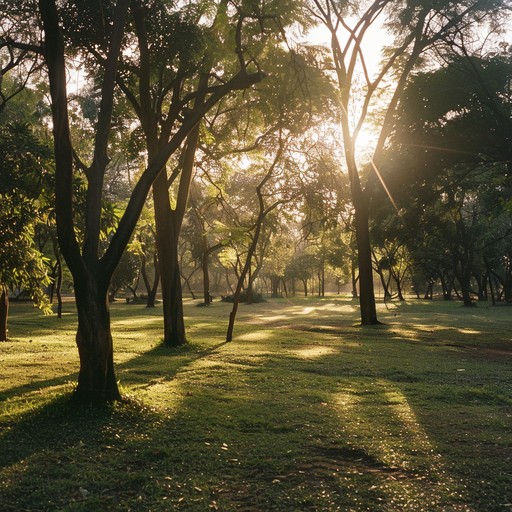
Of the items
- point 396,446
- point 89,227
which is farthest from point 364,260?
point 396,446

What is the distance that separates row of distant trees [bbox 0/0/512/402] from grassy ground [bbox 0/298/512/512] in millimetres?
1294

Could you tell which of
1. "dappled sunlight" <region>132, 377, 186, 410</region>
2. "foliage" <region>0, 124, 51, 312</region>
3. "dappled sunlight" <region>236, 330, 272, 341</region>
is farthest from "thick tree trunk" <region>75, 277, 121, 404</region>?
"dappled sunlight" <region>236, 330, 272, 341</region>

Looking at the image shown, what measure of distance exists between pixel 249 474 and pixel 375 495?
130cm

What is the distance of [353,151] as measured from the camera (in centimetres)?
2491

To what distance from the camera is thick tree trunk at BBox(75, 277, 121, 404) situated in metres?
7.53

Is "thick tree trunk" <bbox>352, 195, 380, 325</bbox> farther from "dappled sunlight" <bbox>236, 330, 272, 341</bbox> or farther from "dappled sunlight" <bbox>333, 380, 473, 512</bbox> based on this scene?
"dappled sunlight" <bbox>333, 380, 473, 512</bbox>

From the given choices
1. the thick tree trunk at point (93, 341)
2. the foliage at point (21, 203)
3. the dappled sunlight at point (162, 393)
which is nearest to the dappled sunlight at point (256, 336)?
the foliage at point (21, 203)

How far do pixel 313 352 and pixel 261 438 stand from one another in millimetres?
8922

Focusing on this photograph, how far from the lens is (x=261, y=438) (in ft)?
21.9

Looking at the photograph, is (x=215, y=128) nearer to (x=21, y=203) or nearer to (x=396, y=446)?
(x=21, y=203)

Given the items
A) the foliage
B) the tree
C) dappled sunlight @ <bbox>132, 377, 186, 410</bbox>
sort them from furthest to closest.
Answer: the foliage, dappled sunlight @ <bbox>132, 377, 186, 410</bbox>, the tree

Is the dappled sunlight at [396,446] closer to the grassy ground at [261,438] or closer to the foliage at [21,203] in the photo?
the grassy ground at [261,438]

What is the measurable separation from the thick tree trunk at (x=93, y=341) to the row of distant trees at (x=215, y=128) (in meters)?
0.02

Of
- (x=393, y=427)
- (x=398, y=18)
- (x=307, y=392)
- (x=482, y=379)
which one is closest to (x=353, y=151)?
(x=398, y=18)
